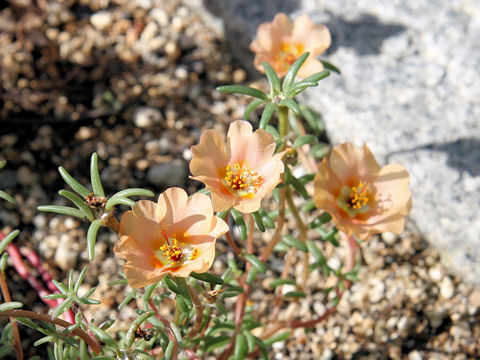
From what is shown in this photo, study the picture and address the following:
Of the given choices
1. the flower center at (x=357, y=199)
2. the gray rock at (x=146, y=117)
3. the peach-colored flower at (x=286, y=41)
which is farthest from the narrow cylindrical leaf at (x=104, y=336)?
the gray rock at (x=146, y=117)

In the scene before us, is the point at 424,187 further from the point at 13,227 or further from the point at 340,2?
the point at 13,227

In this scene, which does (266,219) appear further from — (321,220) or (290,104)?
(290,104)

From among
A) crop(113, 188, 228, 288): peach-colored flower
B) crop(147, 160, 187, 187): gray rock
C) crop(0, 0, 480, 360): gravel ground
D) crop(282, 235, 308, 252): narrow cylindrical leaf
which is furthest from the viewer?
crop(147, 160, 187, 187): gray rock

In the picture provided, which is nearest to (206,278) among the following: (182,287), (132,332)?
(182,287)

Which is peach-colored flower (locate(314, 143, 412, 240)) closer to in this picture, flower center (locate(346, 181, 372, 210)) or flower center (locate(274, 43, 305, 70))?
flower center (locate(346, 181, 372, 210))

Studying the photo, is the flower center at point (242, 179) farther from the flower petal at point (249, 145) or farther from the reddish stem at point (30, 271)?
the reddish stem at point (30, 271)

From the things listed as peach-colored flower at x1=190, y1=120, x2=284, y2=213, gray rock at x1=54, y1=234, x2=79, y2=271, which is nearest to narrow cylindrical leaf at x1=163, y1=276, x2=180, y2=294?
peach-colored flower at x1=190, y1=120, x2=284, y2=213
